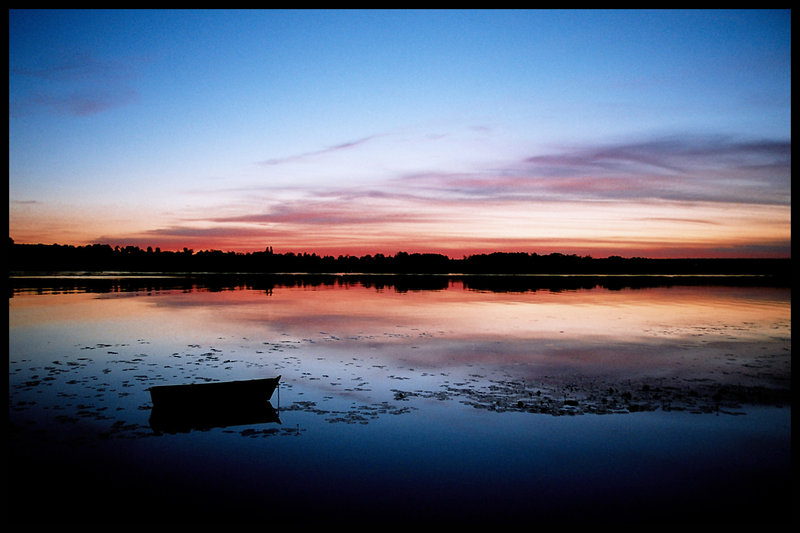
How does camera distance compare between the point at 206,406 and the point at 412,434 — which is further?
the point at 206,406

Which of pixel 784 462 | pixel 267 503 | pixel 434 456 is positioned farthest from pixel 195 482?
→ pixel 784 462

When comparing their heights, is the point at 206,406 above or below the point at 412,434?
above

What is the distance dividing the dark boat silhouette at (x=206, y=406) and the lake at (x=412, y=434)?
387mm

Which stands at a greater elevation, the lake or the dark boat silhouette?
the dark boat silhouette

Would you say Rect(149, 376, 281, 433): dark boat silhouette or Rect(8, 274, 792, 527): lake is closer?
Rect(8, 274, 792, 527): lake

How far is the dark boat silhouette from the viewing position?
14.7 metres

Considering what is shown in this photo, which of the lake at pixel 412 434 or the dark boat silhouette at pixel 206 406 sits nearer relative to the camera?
the lake at pixel 412 434

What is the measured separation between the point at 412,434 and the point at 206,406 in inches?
230

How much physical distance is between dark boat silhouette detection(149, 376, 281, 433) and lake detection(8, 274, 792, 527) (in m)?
0.39

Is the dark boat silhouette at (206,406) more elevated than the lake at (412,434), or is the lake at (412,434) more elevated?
the dark boat silhouette at (206,406)

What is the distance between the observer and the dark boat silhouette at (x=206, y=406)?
14711 mm

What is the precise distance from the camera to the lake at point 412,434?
1055 cm

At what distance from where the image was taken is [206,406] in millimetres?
15078

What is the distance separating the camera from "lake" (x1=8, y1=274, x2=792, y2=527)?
10.6 metres
